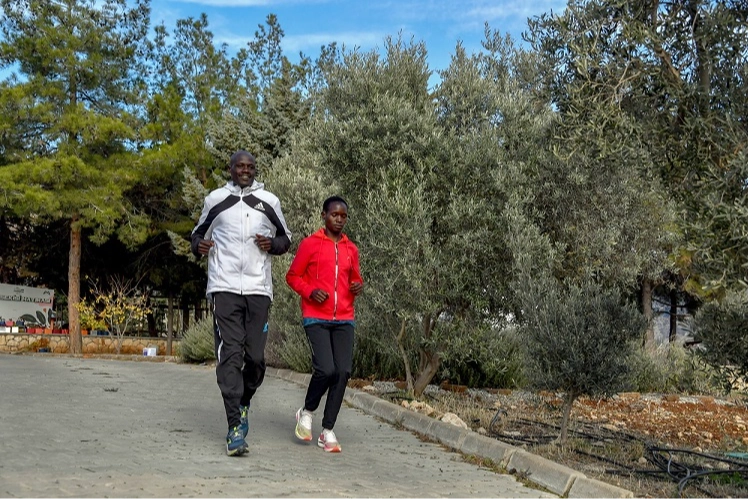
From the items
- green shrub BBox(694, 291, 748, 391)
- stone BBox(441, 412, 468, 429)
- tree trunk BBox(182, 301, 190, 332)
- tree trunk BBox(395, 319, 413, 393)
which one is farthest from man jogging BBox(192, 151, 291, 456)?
tree trunk BBox(182, 301, 190, 332)

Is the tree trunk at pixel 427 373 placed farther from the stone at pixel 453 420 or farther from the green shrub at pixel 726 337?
the green shrub at pixel 726 337

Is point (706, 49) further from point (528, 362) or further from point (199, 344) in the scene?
point (199, 344)

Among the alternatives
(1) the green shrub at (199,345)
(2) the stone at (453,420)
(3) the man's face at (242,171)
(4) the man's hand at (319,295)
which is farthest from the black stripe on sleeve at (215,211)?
(1) the green shrub at (199,345)

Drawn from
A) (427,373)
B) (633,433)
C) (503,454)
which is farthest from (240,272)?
(633,433)

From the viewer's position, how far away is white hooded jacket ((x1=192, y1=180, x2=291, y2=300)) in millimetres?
6203

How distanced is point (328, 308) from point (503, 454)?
175cm

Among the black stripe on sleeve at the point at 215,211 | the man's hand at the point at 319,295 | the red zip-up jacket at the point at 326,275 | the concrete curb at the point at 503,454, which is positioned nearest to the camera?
the concrete curb at the point at 503,454

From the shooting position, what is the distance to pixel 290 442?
6.82 meters

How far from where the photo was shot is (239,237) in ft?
20.6

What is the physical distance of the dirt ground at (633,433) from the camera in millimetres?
6098

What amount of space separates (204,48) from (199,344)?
1122 inches

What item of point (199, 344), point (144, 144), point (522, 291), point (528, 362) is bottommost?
point (199, 344)

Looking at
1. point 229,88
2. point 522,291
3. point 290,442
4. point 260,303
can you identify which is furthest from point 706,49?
point 229,88

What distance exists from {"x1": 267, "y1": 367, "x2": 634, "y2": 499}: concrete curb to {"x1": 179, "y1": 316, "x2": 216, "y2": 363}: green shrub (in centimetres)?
991
